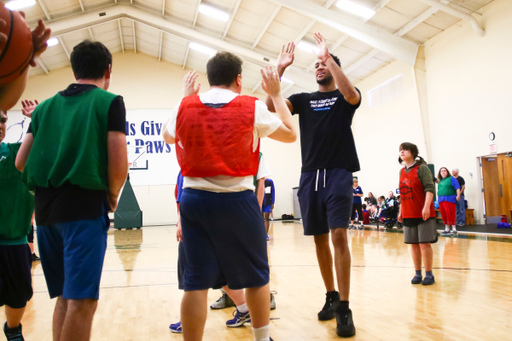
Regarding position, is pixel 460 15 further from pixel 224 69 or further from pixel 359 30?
pixel 224 69

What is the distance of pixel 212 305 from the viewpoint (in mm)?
3281

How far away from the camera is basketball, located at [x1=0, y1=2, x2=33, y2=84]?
1.15 meters

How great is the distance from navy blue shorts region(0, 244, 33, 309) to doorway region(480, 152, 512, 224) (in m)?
11.9

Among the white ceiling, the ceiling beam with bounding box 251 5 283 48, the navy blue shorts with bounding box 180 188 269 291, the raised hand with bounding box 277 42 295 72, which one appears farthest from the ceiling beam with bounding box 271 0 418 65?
the navy blue shorts with bounding box 180 188 269 291

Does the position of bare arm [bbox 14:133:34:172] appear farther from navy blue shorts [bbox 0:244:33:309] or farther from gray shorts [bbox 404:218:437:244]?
gray shorts [bbox 404:218:437:244]

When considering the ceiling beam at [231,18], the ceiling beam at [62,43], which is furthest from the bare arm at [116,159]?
the ceiling beam at [62,43]

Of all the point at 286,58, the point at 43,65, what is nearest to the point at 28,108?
the point at 286,58

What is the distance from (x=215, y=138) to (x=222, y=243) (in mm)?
446

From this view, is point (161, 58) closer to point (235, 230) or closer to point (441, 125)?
point (441, 125)

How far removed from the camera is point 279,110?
6.49ft

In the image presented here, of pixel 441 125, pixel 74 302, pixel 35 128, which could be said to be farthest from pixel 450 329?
pixel 441 125

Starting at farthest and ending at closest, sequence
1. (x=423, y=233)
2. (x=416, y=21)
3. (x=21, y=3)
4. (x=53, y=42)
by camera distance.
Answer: (x=53, y=42), (x=21, y=3), (x=416, y=21), (x=423, y=233)

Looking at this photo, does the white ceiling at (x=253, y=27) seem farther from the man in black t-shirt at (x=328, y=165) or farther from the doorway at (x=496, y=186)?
the man in black t-shirt at (x=328, y=165)

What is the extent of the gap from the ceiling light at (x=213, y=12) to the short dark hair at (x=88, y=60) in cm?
1279
